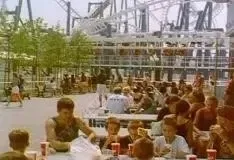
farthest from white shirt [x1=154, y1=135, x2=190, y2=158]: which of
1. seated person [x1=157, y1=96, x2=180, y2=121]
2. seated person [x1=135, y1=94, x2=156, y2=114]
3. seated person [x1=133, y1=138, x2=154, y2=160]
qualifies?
seated person [x1=135, y1=94, x2=156, y2=114]

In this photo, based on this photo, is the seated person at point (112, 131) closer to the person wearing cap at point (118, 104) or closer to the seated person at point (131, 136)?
the seated person at point (131, 136)

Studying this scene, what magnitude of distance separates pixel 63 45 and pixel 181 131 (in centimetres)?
4000

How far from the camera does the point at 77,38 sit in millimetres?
53438

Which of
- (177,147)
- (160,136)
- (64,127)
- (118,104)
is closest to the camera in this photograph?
(177,147)

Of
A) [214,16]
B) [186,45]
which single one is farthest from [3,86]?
[214,16]

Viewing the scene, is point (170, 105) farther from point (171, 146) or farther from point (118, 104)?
point (118, 104)

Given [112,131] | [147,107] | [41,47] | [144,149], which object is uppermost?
[41,47]

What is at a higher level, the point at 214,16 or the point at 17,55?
the point at 214,16

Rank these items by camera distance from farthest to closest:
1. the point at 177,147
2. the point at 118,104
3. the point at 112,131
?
1. the point at 118,104
2. the point at 112,131
3. the point at 177,147

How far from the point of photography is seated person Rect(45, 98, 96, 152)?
4781mm

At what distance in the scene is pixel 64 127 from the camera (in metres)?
5.02

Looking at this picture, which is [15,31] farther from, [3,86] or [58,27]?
[3,86]

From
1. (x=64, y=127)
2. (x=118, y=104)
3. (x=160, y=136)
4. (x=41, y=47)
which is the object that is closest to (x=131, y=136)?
(x=160, y=136)

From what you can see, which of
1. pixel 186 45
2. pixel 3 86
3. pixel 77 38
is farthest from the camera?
pixel 186 45
